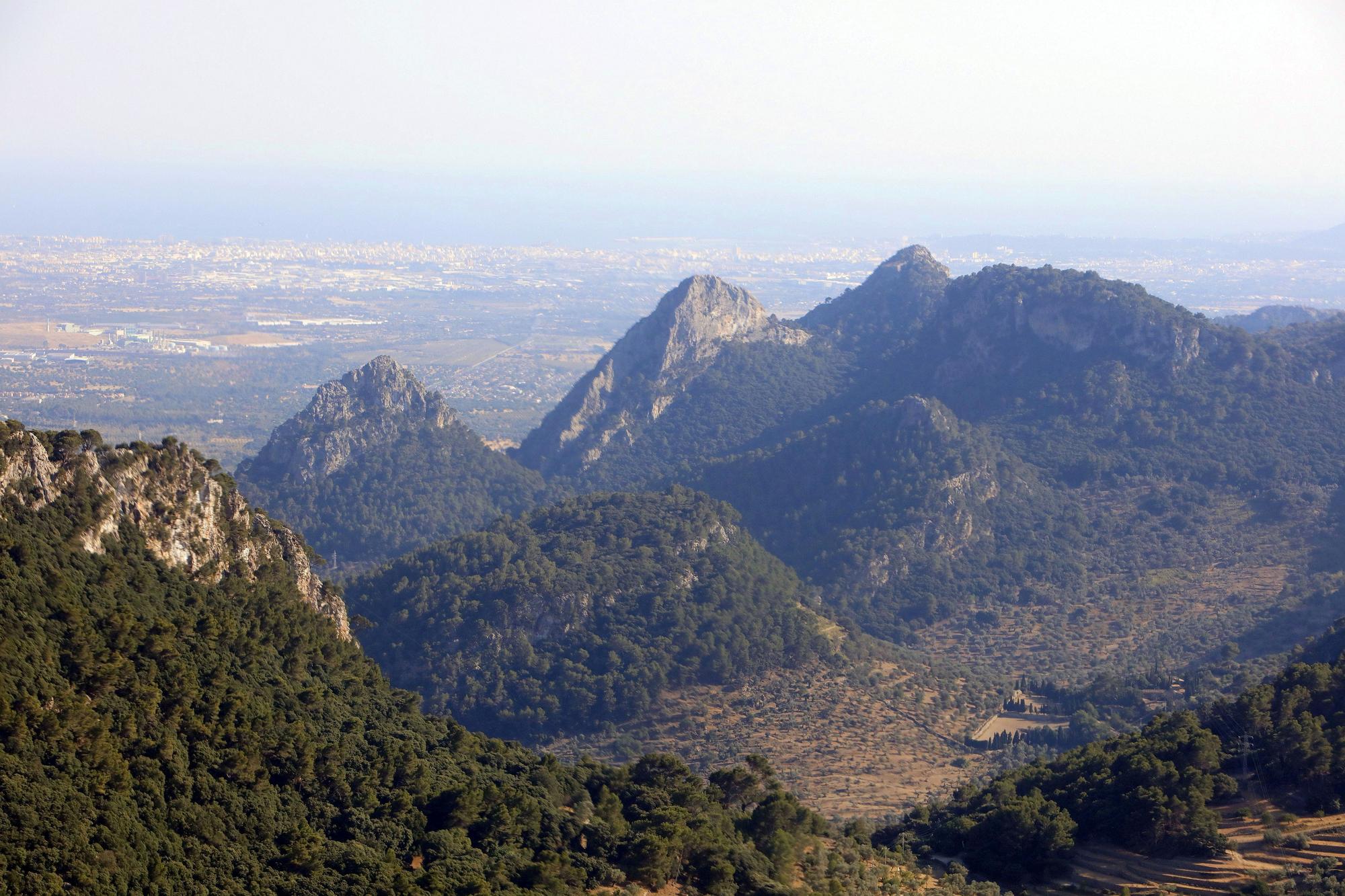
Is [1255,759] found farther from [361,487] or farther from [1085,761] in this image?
[361,487]

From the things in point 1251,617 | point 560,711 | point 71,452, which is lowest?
point 560,711

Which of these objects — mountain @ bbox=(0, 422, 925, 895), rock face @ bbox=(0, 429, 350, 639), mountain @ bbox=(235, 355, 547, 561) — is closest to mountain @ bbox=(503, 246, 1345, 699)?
mountain @ bbox=(235, 355, 547, 561)

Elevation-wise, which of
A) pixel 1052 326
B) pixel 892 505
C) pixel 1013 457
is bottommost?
pixel 892 505

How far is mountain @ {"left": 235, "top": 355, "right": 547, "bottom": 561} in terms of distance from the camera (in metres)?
119

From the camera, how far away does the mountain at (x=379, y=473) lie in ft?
391

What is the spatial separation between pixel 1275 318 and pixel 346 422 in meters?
129

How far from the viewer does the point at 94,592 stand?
47250 mm

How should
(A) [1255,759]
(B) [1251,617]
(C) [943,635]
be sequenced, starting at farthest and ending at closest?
(C) [943,635]
(B) [1251,617]
(A) [1255,759]

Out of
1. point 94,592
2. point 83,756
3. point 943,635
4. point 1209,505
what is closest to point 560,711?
point 943,635

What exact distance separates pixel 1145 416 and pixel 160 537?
90025 mm

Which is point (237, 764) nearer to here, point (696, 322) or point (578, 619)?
point (578, 619)

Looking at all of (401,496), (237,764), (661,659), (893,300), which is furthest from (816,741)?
(893,300)

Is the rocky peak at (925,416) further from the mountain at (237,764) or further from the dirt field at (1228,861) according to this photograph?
the dirt field at (1228,861)

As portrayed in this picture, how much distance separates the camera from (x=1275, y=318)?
598 feet
